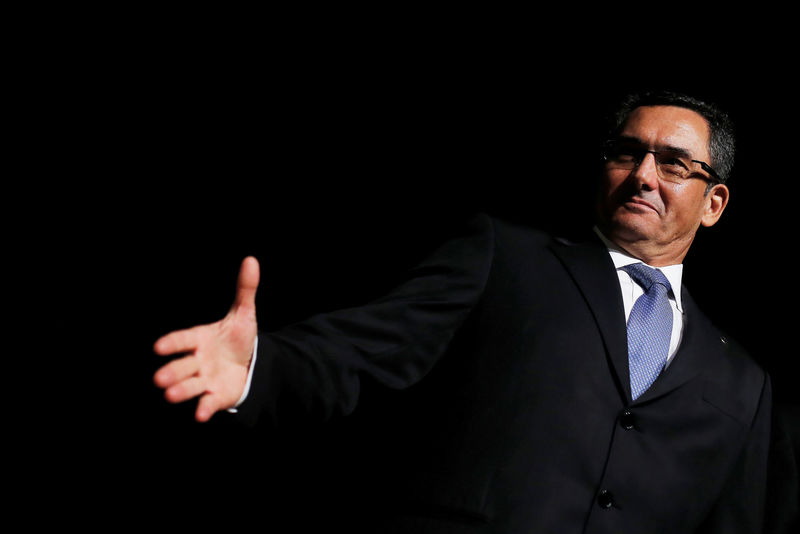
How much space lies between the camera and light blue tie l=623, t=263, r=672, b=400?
1.63 metres

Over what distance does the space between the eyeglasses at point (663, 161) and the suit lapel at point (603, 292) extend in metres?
0.24

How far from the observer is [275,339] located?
1.32 m

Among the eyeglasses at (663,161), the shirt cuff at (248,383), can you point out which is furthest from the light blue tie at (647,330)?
the shirt cuff at (248,383)

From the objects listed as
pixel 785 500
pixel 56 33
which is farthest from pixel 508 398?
pixel 56 33

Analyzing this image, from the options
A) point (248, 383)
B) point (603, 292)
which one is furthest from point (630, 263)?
point (248, 383)

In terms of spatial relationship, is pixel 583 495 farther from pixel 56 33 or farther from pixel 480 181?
pixel 56 33

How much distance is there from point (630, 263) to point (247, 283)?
90 centimetres

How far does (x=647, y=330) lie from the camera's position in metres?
1.68

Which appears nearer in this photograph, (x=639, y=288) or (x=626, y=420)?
(x=626, y=420)

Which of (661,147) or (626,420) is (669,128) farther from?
(626,420)

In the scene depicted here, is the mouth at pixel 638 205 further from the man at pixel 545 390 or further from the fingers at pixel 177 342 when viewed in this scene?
the fingers at pixel 177 342

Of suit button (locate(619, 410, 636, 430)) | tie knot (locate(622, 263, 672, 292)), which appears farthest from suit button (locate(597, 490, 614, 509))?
tie knot (locate(622, 263, 672, 292))

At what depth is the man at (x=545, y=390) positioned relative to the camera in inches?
59.1

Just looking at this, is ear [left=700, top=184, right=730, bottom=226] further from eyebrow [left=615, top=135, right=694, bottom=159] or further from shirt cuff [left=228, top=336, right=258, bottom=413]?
shirt cuff [left=228, top=336, right=258, bottom=413]
